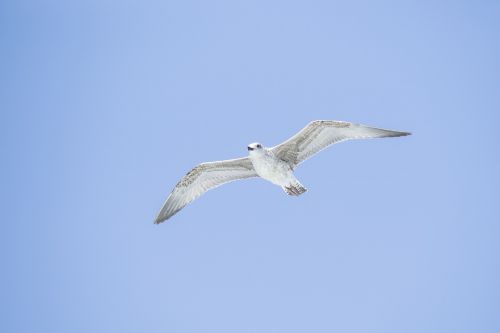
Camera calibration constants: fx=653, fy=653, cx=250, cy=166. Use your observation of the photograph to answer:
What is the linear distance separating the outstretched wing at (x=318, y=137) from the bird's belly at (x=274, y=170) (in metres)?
0.31

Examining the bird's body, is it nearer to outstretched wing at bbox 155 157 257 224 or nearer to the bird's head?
the bird's head

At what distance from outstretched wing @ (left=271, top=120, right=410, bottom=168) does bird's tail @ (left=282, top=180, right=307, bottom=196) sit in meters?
0.48

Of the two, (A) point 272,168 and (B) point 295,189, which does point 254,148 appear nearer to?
(A) point 272,168

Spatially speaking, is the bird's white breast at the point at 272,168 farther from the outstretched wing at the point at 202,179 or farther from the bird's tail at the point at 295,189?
the outstretched wing at the point at 202,179

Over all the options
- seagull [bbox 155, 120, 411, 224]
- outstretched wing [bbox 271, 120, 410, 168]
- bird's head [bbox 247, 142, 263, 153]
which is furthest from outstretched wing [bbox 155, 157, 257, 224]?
outstretched wing [bbox 271, 120, 410, 168]

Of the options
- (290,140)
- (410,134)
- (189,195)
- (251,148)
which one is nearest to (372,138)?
(410,134)

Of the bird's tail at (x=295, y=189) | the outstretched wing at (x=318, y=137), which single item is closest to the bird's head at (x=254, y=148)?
the outstretched wing at (x=318, y=137)

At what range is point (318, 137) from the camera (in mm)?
16406

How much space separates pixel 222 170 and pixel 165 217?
2.15m

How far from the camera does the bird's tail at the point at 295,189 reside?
16422 millimetres

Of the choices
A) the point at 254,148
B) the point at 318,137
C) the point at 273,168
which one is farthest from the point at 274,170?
the point at 318,137

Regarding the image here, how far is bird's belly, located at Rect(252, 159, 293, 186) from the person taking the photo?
643 inches

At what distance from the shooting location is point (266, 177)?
1672cm

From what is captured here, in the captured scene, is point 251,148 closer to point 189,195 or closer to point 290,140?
point 290,140
